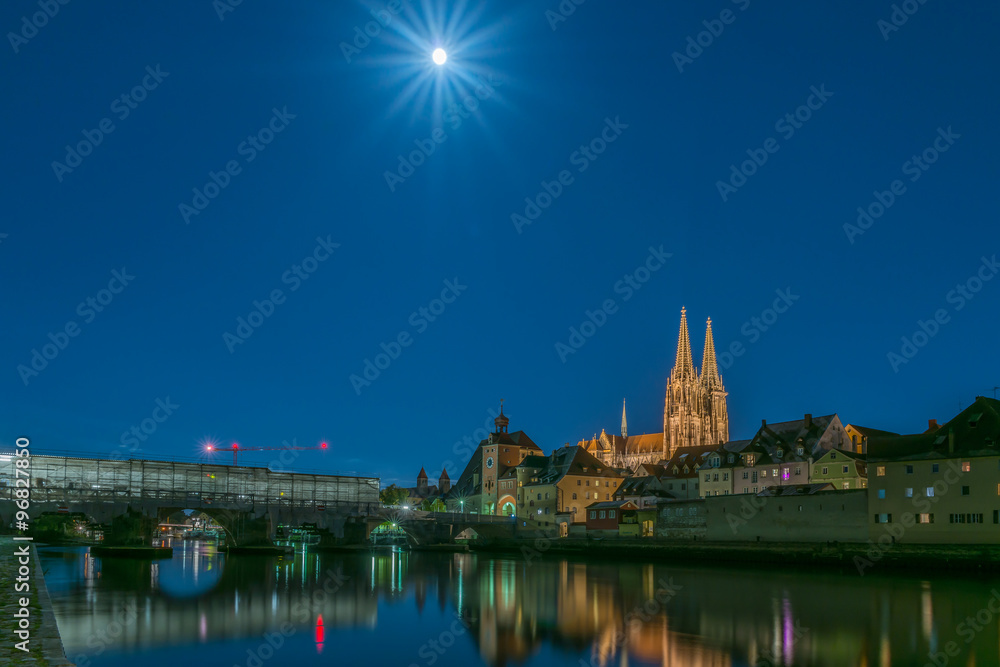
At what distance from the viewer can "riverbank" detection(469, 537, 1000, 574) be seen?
55.3 meters

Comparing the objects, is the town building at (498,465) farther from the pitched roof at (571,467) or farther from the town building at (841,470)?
the town building at (841,470)

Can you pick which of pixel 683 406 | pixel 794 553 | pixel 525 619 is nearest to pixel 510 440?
pixel 683 406

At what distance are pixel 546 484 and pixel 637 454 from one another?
74530 mm

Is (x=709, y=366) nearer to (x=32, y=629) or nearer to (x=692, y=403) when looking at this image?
(x=692, y=403)

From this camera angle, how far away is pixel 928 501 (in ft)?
201

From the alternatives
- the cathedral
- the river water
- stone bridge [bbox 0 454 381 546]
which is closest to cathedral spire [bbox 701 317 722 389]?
the cathedral

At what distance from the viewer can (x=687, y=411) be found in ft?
552

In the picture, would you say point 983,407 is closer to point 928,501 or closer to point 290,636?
point 928,501

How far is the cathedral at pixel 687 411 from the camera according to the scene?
16788 cm

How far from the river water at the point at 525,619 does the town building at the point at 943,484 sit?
7.41 m

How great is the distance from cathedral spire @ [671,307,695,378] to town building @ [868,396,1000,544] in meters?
107

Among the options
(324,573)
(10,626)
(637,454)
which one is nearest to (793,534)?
(324,573)

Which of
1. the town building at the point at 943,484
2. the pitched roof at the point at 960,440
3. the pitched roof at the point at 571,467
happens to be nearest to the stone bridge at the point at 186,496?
the pitched roof at the point at 571,467

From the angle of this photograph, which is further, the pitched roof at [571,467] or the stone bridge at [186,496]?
the pitched roof at [571,467]
